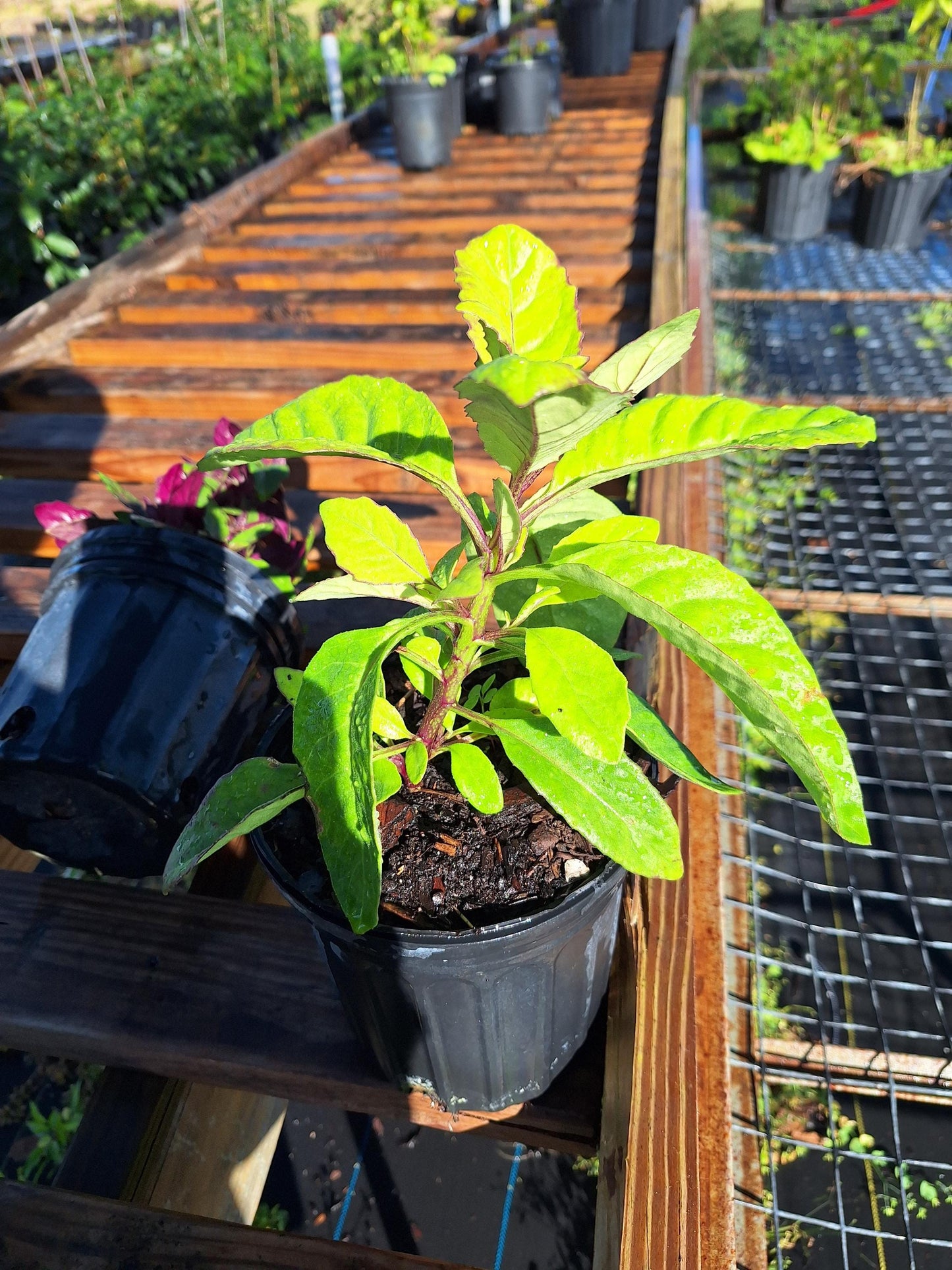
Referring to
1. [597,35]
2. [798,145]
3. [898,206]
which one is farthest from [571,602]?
[597,35]

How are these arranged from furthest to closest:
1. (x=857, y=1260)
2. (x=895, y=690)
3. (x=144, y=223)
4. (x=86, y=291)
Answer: (x=144, y=223) < (x=86, y=291) < (x=895, y=690) < (x=857, y=1260)

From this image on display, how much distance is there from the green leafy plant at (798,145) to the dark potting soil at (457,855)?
22.7 feet

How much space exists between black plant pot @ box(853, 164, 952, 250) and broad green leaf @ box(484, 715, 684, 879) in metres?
6.75

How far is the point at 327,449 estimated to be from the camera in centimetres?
66

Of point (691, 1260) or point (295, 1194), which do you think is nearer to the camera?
point (691, 1260)

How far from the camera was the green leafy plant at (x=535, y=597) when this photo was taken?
61 centimetres

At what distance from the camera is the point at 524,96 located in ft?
16.5

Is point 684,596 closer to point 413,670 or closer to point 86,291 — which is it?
point 413,670

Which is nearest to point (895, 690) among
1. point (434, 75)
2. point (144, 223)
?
point (434, 75)

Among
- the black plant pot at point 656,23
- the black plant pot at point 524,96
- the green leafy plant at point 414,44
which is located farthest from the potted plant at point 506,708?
the black plant pot at point 656,23

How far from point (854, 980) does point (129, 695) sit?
5.10ft

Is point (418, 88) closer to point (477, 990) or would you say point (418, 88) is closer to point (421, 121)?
point (421, 121)

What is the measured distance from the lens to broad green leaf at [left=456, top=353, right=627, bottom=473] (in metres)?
0.46

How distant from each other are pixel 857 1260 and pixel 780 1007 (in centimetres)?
58
